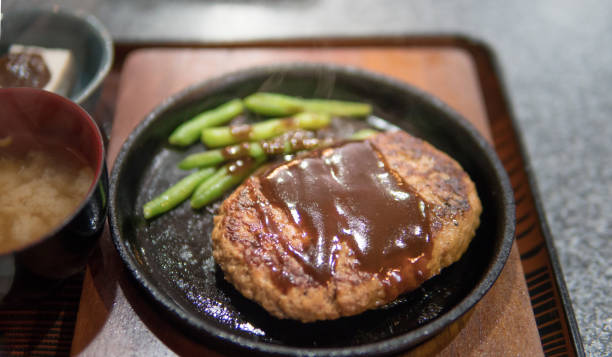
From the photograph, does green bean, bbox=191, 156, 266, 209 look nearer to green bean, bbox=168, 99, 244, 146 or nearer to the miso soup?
green bean, bbox=168, 99, 244, 146

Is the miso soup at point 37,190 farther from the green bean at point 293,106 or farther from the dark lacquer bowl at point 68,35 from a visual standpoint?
the green bean at point 293,106

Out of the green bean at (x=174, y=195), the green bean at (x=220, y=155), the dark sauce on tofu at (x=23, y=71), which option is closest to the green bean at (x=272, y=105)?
the green bean at (x=220, y=155)

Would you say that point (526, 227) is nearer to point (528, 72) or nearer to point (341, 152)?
point (341, 152)

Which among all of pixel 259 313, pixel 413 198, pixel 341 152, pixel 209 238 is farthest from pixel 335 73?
pixel 259 313

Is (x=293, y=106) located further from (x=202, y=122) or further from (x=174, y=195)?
(x=174, y=195)

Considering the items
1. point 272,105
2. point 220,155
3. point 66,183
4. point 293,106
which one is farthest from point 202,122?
point 66,183

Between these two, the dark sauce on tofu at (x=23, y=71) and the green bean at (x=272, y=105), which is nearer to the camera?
the dark sauce on tofu at (x=23, y=71)
